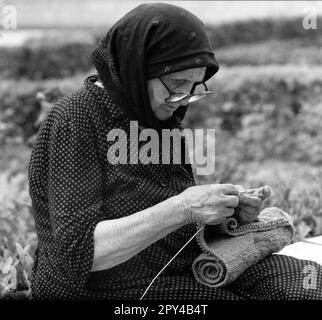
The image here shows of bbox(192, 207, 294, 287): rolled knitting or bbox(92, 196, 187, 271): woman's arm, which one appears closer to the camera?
bbox(92, 196, 187, 271): woman's arm

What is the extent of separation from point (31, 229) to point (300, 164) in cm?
288

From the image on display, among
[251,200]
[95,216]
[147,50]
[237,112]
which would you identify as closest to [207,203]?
[251,200]

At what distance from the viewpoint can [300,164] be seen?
5918mm

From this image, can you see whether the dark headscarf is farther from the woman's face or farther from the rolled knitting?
the rolled knitting

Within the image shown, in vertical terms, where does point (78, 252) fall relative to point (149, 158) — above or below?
below

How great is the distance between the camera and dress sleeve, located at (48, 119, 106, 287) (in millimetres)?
2078

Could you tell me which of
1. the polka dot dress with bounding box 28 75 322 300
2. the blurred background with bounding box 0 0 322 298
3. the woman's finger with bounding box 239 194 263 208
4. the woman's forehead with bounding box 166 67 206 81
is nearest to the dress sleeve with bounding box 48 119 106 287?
the polka dot dress with bounding box 28 75 322 300

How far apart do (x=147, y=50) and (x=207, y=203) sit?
490mm

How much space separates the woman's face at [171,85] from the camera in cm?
224

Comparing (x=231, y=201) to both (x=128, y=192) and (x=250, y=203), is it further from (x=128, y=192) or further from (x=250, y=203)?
(x=128, y=192)

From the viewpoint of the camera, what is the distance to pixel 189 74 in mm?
2254

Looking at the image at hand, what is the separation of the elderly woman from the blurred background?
59 cm
